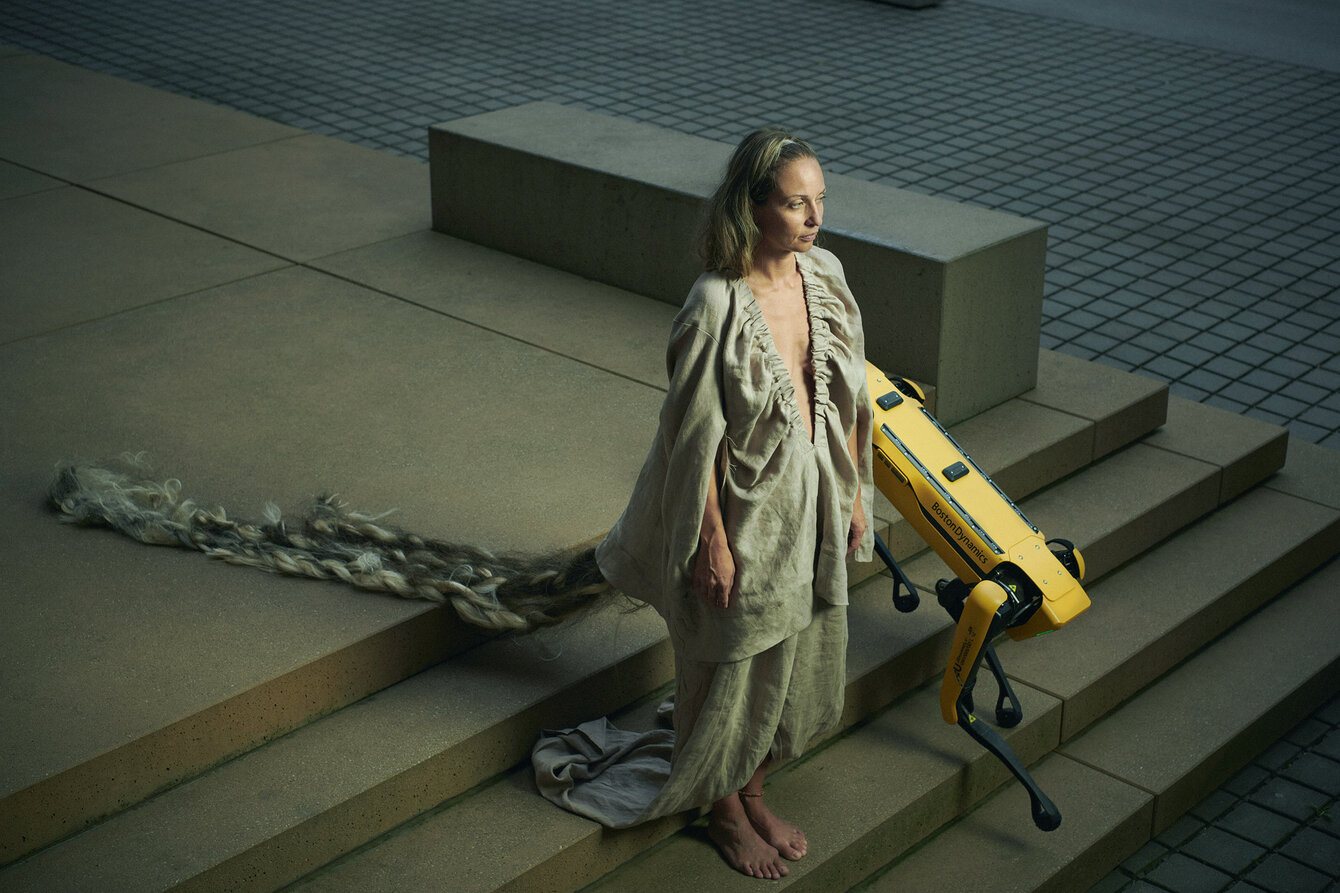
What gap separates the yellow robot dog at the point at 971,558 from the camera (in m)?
3.70

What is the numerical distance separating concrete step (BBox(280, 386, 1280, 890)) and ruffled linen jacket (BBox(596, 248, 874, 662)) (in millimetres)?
567

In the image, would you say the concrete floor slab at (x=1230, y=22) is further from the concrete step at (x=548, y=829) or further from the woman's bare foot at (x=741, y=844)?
the woman's bare foot at (x=741, y=844)

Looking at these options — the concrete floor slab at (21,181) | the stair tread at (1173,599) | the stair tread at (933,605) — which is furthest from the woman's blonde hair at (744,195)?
the concrete floor slab at (21,181)

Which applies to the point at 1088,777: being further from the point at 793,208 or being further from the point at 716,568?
the point at 793,208

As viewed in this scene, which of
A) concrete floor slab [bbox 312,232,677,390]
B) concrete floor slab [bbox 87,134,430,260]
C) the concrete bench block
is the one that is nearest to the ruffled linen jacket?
the concrete bench block

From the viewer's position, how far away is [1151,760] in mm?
4332

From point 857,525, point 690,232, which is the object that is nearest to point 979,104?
point 690,232

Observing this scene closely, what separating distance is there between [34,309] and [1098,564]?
13.6 feet

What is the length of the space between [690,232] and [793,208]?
260 centimetres

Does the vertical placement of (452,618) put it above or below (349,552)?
below

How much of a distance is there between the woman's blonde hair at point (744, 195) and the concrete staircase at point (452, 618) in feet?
4.27

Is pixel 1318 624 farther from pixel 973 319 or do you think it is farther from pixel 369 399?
pixel 369 399

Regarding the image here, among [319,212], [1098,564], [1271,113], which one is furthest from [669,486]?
[1271,113]

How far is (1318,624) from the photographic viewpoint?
5.00 m
